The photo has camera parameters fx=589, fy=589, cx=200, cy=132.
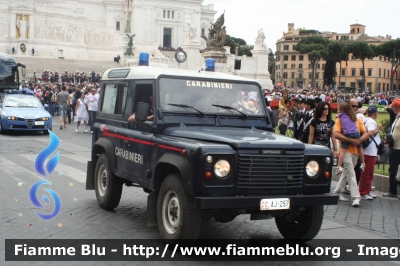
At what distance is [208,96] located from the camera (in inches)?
312

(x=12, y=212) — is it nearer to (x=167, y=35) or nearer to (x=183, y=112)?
(x=183, y=112)

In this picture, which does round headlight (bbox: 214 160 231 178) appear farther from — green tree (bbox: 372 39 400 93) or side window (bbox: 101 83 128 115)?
green tree (bbox: 372 39 400 93)

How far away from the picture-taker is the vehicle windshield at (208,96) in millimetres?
7789

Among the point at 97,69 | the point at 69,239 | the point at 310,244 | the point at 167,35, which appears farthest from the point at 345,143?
the point at 167,35

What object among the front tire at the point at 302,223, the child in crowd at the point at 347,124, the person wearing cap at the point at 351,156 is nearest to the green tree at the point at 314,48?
the person wearing cap at the point at 351,156

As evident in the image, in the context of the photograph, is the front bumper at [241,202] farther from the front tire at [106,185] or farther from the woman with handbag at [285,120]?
the woman with handbag at [285,120]

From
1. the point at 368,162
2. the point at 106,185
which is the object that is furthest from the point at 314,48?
the point at 106,185

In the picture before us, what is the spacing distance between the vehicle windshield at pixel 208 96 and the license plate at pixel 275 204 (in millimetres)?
1758

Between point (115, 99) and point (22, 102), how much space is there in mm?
14635

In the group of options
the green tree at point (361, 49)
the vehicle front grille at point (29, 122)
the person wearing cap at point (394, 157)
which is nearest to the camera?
the person wearing cap at point (394, 157)

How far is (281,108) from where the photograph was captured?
677 inches

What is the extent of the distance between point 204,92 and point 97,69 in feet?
213

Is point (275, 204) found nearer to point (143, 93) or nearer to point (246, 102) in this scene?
point (246, 102)

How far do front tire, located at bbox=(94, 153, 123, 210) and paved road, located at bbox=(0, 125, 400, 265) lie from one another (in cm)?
15
